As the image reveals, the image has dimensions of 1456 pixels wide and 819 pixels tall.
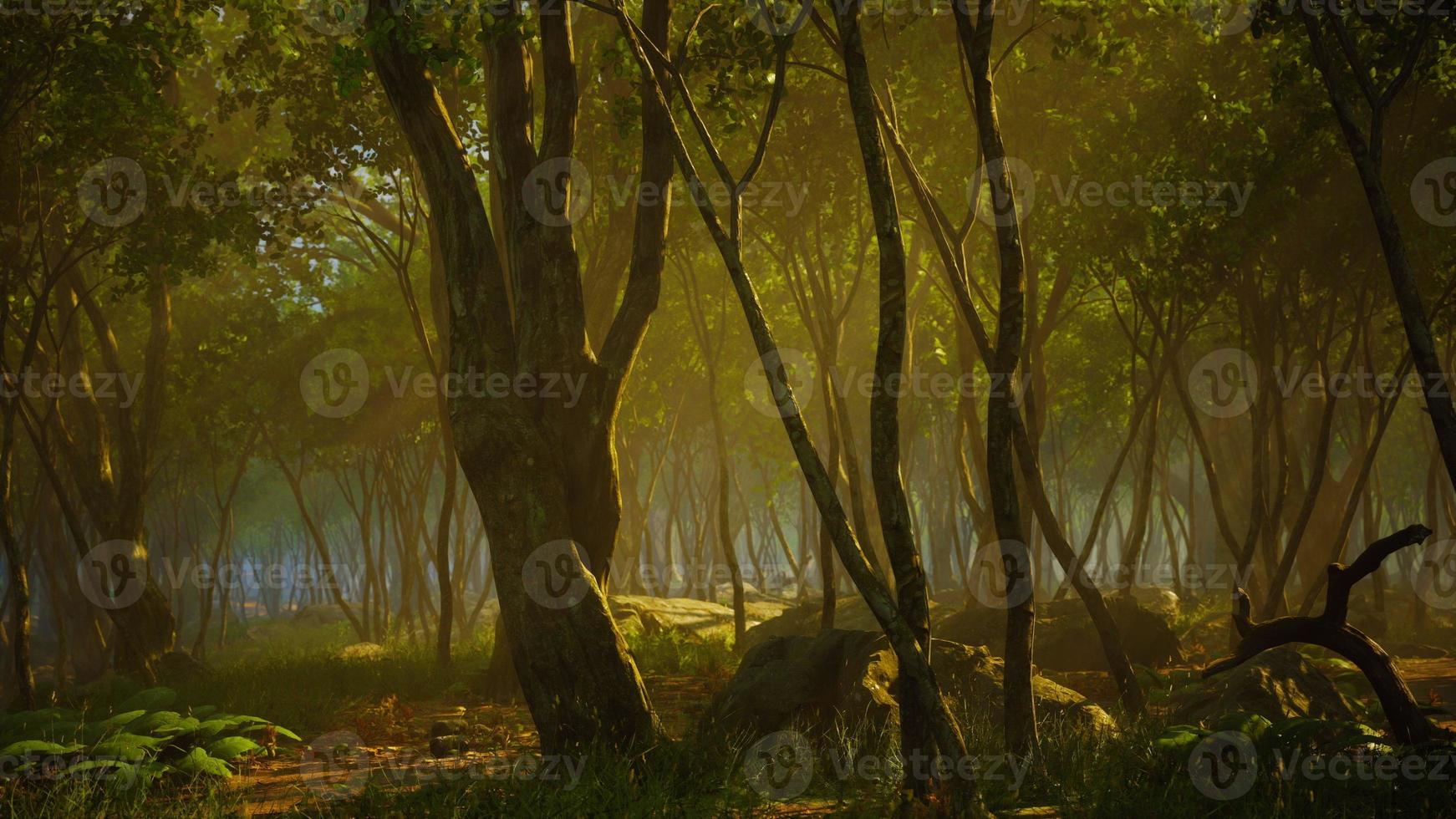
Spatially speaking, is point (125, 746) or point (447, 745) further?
point (447, 745)

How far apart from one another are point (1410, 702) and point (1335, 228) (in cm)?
903

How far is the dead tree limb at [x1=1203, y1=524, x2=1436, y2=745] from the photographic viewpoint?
6766 mm

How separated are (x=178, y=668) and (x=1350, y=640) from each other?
1397 cm

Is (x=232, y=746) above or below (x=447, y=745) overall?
above

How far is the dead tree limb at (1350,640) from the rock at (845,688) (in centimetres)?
162

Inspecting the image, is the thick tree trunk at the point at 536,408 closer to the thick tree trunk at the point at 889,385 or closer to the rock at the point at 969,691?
the rock at the point at 969,691

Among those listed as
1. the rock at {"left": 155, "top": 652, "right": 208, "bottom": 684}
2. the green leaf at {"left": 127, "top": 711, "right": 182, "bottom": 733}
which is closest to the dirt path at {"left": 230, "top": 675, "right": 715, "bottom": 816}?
the green leaf at {"left": 127, "top": 711, "right": 182, "bottom": 733}

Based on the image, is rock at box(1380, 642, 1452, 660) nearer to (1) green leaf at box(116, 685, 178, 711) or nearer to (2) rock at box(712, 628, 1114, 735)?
(2) rock at box(712, 628, 1114, 735)

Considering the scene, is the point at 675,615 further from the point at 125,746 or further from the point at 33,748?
the point at 33,748

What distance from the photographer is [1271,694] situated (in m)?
8.55

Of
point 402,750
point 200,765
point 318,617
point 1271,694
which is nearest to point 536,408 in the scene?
point 200,765

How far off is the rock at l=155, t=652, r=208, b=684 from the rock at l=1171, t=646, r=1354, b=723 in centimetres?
1210

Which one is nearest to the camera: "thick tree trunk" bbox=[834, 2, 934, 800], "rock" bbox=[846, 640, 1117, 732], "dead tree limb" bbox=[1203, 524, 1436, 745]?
"thick tree trunk" bbox=[834, 2, 934, 800]

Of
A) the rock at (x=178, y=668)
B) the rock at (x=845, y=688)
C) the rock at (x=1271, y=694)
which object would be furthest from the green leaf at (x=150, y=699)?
the rock at (x=1271, y=694)
